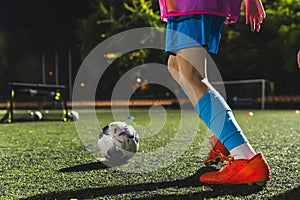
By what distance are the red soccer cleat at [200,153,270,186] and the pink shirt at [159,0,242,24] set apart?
2.36 ft

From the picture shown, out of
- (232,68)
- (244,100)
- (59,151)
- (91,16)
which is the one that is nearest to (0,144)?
(59,151)

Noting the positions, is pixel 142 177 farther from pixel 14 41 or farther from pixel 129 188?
pixel 14 41

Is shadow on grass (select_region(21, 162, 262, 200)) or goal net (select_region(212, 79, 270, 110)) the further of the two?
goal net (select_region(212, 79, 270, 110))

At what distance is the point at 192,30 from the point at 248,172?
2.32 ft

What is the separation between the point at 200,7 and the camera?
1.79 m

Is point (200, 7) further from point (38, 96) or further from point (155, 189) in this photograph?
point (38, 96)

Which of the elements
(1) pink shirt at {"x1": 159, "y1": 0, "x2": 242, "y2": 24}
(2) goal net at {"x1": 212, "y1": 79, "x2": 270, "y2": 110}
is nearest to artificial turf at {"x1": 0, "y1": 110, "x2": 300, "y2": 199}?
(1) pink shirt at {"x1": 159, "y1": 0, "x2": 242, "y2": 24}

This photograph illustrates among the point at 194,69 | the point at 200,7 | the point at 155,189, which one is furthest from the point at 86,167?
the point at 200,7

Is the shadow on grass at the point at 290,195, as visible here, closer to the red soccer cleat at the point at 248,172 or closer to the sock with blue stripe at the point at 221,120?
the red soccer cleat at the point at 248,172

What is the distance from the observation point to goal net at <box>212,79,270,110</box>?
14690 mm

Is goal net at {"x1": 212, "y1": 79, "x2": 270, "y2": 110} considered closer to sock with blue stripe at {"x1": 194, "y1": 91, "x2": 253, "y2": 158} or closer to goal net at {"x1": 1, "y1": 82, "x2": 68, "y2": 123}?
goal net at {"x1": 1, "y1": 82, "x2": 68, "y2": 123}

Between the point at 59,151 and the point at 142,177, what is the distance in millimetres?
1217

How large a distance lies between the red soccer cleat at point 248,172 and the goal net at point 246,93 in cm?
1328

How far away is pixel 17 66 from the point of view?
27859 millimetres
